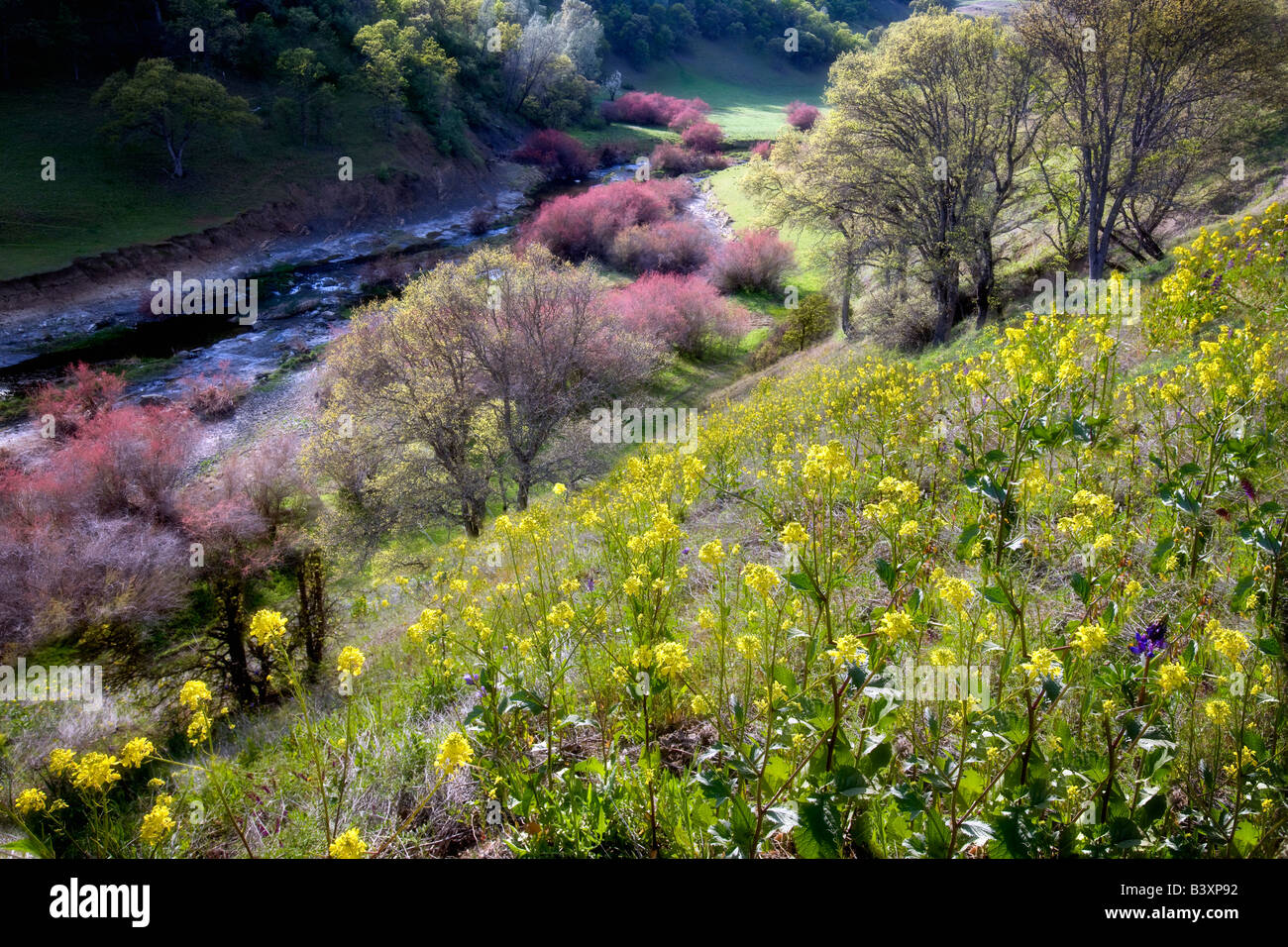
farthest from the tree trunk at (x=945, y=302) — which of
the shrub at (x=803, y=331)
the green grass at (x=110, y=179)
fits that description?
the green grass at (x=110, y=179)

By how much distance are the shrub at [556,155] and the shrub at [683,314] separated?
97.2 feet

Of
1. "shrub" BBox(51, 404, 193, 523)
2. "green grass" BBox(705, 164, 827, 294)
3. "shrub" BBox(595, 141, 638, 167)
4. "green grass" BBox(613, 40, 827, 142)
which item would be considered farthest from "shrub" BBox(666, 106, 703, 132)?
"shrub" BBox(51, 404, 193, 523)

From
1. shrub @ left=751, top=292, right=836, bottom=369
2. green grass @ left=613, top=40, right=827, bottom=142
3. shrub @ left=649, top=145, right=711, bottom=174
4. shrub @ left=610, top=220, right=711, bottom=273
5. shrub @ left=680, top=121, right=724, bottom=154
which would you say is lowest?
shrub @ left=751, top=292, right=836, bottom=369

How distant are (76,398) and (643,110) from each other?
62.8 meters

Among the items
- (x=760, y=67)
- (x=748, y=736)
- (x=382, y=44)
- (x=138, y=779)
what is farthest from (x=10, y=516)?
(x=760, y=67)

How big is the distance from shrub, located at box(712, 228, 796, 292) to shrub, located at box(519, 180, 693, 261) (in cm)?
730

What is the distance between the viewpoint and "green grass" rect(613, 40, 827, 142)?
8231 centimetres

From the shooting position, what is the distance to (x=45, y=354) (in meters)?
25.7

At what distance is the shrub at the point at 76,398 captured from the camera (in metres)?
21.2

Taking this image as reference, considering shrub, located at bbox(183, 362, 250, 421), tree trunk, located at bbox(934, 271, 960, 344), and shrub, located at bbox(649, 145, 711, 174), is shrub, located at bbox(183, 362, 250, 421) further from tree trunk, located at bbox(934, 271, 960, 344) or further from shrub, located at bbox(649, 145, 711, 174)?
shrub, located at bbox(649, 145, 711, 174)

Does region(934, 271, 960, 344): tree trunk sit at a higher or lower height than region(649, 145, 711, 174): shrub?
lower

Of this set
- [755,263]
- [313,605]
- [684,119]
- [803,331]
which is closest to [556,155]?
[684,119]

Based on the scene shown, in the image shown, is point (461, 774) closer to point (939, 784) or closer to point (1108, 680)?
point (939, 784)

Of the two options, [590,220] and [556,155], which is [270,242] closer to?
[590,220]
